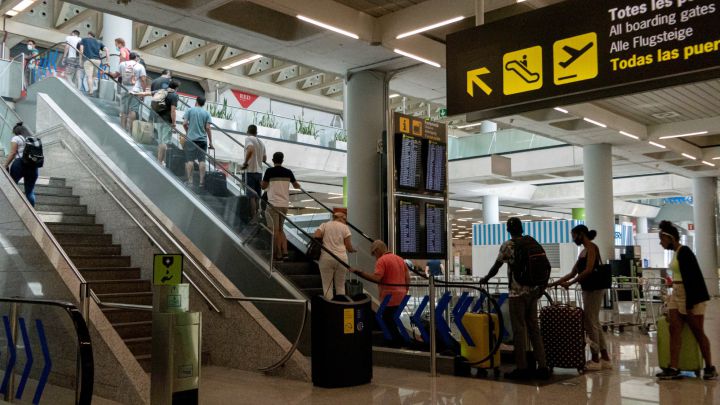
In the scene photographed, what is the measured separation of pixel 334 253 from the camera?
30.9 ft

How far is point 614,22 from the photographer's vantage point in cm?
532

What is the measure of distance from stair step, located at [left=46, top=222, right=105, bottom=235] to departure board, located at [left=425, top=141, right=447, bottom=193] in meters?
5.23

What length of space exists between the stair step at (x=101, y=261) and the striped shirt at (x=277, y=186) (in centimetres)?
224

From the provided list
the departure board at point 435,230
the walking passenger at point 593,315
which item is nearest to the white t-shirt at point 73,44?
the departure board at point 435,230

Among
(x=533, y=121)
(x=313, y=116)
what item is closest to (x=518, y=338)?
(x=533, y=121)

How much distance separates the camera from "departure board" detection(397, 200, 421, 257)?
1083 centimetres

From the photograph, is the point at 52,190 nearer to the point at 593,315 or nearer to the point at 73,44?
the point at 73,44

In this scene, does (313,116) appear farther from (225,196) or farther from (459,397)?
(459,397)

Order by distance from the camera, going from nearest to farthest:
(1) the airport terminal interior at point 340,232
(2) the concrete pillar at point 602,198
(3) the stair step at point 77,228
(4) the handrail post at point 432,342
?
1. (1) the airport terminal interior at point 340,232
2. (4) the handrail post at point 432,342
3. (3) the stair step at point 77,228
4. (2) the concrete pillar at point 602,198

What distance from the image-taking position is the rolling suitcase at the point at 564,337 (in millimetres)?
7824

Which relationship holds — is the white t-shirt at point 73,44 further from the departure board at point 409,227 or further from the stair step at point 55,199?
the departure board at point 409,227

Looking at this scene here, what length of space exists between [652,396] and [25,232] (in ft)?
22.4

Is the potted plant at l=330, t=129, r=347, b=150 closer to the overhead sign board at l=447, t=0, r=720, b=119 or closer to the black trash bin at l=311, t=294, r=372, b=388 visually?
the black trash bin at l=311, t=294, r=372, b=388

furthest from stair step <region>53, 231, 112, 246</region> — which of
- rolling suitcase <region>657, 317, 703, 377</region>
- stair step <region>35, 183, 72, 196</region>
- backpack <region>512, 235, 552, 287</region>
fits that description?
rolling suitcase <region>657, 317, 703, 377</region>
